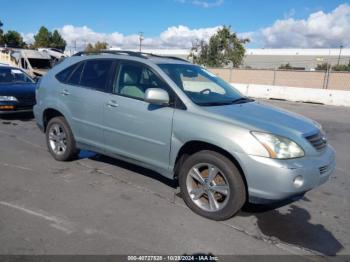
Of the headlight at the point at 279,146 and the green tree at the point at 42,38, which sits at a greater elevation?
the green tree at the point at 42,38

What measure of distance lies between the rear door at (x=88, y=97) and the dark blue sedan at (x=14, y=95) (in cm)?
448

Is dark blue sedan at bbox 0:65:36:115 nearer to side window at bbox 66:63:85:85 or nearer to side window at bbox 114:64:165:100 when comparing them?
side window at bbox 66:63:85:85

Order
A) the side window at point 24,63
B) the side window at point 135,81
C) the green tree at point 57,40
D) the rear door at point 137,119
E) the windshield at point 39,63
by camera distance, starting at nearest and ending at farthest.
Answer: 1. the rear door at point 137,119
2. the side window at point 135,81
3. the side window at point 24,63
4. the windshield at point 39,63
5. the green tree at point 57,40

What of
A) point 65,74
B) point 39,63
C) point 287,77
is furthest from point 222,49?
point 65,74

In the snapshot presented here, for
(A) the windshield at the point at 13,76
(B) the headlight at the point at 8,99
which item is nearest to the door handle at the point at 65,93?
(B) the headlight at the point at 8,99

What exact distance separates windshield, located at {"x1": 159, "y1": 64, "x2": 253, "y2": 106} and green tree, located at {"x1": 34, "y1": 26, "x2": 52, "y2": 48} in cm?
8442

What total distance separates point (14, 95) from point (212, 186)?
7.28 meters

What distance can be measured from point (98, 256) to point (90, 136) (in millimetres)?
2441

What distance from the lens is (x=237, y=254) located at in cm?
347

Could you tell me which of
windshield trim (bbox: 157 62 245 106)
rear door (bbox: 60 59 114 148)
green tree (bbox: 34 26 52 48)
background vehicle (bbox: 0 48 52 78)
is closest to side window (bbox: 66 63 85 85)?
rear door (bbox: 60 59 114 148)

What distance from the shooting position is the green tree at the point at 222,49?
47.4m

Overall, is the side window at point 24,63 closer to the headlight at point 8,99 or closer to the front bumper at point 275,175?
the headlight at point 8,99

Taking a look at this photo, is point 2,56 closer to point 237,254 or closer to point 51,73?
point 51,73

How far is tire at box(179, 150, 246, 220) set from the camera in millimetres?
3977
